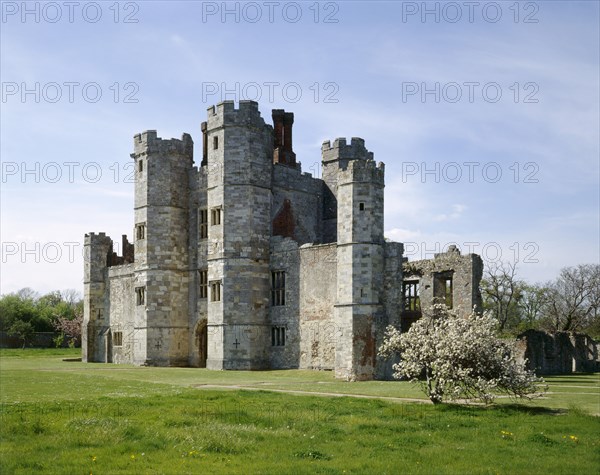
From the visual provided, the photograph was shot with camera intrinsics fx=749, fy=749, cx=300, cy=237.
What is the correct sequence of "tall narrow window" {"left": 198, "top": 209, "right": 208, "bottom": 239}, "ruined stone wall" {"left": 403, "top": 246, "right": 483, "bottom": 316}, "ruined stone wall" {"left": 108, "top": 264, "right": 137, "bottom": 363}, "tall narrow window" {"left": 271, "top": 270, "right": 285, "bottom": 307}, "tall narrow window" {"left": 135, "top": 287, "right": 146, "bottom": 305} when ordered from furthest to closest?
"ruined stone wall" {"left": 108, "top": 264, "right": 137, "bottom": 363} → "tall narrow window" {"left": 135, "top": 287, "right": 146, "bottom": 305} → "tall narrow window" {"left": 198, "top": 209, "right": 208, "bottom": 239} → "tall narrow window" {"left": 271, "top": 270, "right": 285, "bottom": 307} → "ruined stone wall" {"left": 403, "top": 246, "right": 483, "bottom": 316}

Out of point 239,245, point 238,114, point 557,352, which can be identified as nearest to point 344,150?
point 238,114

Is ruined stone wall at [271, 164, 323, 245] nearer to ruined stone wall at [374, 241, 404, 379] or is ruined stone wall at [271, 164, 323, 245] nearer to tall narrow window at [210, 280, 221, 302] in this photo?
tall narrow window at [210, 280, 221, 302]

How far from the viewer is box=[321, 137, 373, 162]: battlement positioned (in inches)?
1777

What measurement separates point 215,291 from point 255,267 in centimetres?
259

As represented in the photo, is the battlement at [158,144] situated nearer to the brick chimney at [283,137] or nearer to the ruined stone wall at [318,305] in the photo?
the brick chimney at [283,137]

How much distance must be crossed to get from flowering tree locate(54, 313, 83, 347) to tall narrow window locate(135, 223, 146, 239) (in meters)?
32.2

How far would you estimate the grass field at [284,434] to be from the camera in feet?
39.4

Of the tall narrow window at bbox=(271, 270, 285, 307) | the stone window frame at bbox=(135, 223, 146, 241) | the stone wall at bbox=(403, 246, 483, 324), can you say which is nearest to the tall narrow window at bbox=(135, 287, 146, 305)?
the stone window frame at bbox=(135, 223, 146, 241)

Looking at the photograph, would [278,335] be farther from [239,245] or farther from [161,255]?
[161,255]

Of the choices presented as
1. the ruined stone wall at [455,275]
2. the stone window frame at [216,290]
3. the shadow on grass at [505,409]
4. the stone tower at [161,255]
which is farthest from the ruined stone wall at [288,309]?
the shadow on grass at [505,409]

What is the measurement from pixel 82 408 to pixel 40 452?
5047mm

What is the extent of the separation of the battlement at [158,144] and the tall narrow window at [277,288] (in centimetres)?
999

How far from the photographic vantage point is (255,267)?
39.7 metres

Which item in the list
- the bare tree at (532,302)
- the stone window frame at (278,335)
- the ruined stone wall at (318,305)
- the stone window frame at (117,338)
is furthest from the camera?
the bare tree at (532,302)
